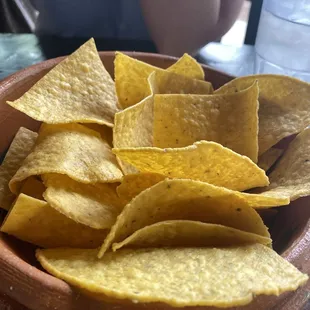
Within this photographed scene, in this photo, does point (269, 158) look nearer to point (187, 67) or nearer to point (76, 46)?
point (187, 67)

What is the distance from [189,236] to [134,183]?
0.38 feet

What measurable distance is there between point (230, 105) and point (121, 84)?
206 mm

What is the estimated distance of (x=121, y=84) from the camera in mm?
917

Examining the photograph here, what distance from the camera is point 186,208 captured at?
70 centimetres

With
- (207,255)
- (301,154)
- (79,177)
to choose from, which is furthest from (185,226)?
(301,154)

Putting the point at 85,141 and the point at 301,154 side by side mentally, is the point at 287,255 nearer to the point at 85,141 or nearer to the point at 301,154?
the point at 301,154

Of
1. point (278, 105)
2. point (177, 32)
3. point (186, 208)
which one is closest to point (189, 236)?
point (186, 208)

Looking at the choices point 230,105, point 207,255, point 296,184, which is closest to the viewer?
point 207,255

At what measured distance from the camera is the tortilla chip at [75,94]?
811 millimetres

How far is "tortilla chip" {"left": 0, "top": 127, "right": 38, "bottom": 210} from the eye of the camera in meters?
0.75

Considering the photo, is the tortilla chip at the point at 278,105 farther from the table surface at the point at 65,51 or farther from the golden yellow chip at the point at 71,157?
the table surface at the point at 65,51

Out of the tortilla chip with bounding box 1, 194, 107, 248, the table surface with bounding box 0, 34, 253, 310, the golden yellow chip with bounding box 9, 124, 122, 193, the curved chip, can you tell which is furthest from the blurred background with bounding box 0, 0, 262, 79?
the curved chip

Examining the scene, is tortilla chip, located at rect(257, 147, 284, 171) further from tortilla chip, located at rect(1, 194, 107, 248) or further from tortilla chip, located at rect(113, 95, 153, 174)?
tortilla chip, located at rect(1, 194, 107, 248)

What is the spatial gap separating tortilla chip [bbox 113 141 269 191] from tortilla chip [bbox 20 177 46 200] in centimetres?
15
